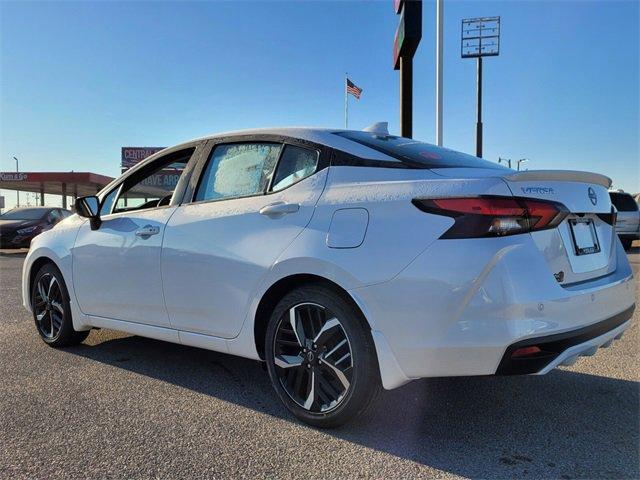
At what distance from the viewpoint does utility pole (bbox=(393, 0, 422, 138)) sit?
1171 centimetres

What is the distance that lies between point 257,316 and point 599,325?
1.84 metres

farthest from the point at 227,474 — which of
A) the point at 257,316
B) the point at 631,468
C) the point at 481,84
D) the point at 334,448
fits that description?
the point at 481,84

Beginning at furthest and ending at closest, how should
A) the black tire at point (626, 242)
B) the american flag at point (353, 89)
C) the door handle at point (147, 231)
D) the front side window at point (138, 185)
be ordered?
the american flag at point (353, 89) → the black tire at point (626, 242) → the front side window at point (138, 185) → the door handle at point (147, 231)

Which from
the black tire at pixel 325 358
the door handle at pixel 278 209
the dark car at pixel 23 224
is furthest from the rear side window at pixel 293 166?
the dark car at pixel 23 224

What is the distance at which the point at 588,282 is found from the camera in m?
2.80

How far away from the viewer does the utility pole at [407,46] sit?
1171cm

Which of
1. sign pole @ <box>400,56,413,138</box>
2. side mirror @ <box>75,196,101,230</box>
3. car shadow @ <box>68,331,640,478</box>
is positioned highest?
sign pole @ <box>400,56,413,138</box>

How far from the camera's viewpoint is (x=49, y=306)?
189 inches

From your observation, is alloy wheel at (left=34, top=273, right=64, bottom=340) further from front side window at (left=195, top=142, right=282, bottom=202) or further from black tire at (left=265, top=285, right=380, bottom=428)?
black tire at (left=265, top=285, right=380, bottom=428)

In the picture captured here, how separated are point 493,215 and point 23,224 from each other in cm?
1664

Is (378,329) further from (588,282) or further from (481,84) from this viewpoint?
(481,84)

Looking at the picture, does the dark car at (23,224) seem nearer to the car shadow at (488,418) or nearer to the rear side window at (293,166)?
the car shadow at (488,418)

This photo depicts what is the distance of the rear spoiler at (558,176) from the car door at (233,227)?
1045 mm

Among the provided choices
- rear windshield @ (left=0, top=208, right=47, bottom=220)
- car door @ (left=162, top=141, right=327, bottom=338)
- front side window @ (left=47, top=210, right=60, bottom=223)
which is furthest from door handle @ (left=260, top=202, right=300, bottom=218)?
front side window @ (left=47, top=210, right=60, bottom=223)
